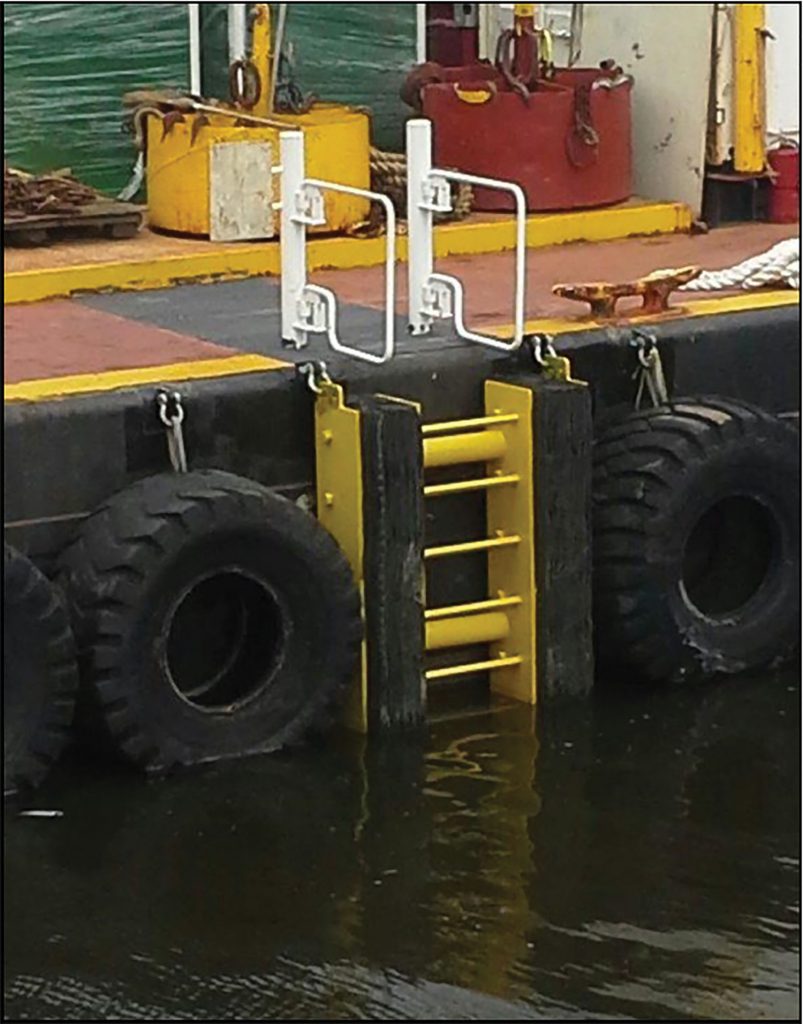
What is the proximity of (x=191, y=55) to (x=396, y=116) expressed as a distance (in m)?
0.98

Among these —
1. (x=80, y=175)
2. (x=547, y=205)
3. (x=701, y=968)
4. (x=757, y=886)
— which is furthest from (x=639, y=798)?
(x=80, y=175)

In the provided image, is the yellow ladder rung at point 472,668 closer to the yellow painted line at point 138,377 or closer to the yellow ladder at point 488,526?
the yellow ladder at point 488,526

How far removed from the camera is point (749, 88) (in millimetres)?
11484

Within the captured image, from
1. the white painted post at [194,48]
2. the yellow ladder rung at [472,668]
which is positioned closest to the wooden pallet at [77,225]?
the white painted post at [194,48]

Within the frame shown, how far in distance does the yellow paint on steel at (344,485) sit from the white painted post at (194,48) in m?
3.59

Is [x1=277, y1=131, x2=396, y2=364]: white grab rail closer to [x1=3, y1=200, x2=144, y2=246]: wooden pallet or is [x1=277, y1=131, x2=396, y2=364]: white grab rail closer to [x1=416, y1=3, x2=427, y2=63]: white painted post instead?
[x1=3, y1=200, x2=144, y2=246]: wooden pallet

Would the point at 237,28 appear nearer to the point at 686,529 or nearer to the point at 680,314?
the point at 680,314

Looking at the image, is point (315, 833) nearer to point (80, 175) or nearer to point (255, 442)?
point (255, 442)

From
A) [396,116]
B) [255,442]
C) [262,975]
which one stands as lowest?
[262,975]

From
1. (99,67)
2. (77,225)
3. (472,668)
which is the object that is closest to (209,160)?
(77,225)

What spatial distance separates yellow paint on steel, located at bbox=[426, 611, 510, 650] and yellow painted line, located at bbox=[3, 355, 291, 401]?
94cm

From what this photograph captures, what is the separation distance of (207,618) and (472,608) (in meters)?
0.85

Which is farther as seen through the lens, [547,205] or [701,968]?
[547,205]

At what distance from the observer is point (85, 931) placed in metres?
7.20
